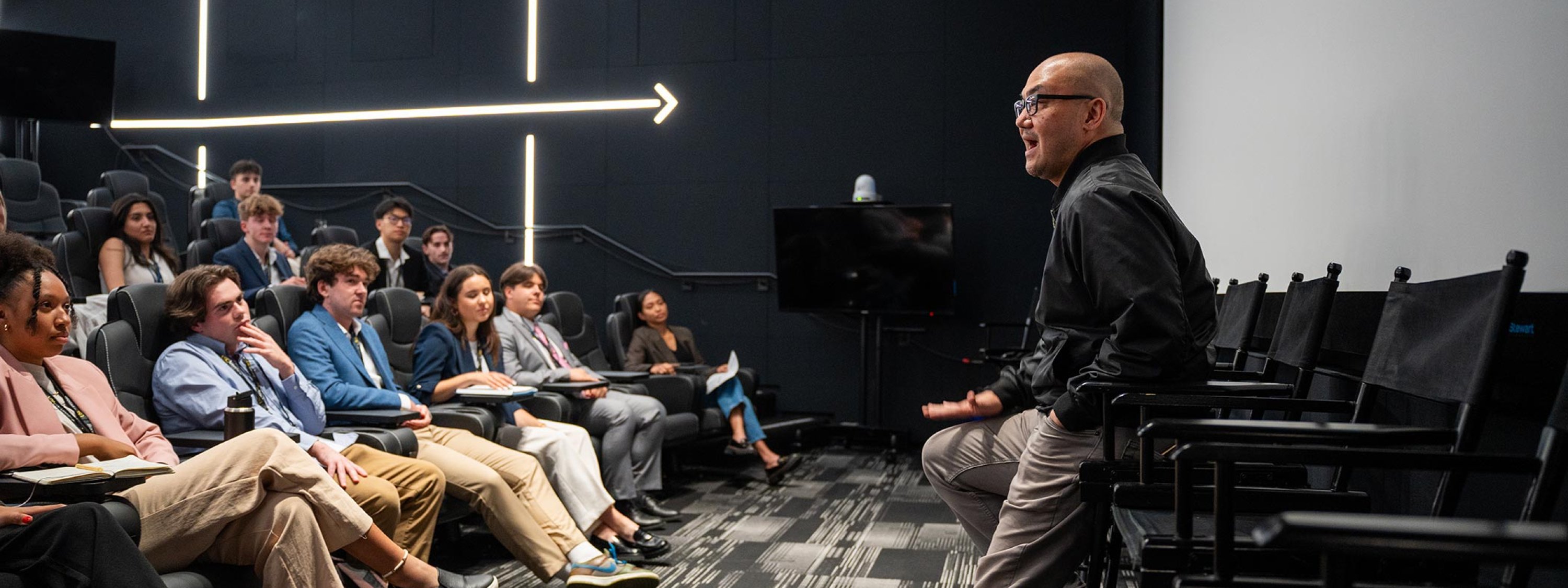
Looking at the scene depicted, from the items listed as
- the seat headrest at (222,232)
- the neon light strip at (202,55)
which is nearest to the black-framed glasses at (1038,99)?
the seat headrest at (222,232)

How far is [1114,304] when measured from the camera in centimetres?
181

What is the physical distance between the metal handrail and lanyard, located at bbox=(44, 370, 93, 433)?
14.6ft

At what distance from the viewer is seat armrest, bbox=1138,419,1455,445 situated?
1.33m

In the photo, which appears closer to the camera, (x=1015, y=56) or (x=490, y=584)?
(x=490, y=584)

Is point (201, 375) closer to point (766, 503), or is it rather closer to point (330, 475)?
point (330, 475)

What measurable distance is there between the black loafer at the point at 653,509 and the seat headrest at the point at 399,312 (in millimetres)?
1080

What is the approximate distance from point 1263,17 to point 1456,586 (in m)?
2.18

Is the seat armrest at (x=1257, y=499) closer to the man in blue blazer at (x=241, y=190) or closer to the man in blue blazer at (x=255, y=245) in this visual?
the man in blue blazer at (x=255, y=245)

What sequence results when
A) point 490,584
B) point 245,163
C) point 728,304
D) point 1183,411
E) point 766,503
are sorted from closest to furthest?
point 1183,411
point 490,584
point 766,503
point 245,163
point 728,304

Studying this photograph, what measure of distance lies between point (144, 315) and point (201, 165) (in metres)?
5.64

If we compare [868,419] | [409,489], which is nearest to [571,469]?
[409,489]

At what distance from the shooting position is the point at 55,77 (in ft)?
25.0

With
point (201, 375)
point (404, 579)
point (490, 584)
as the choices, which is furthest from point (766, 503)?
point (201, 375)

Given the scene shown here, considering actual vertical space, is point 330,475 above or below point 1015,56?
below
